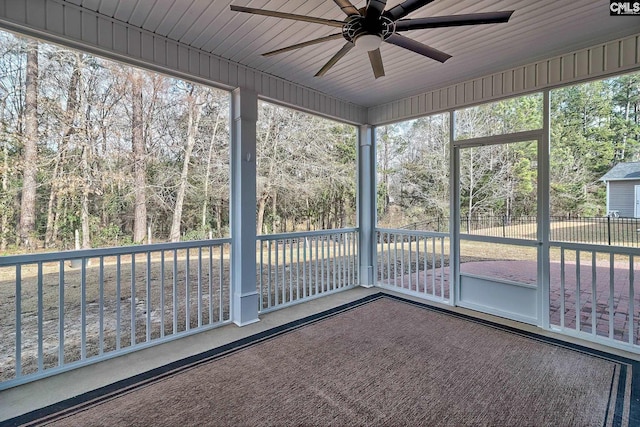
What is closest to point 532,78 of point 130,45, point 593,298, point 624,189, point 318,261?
point 624,189

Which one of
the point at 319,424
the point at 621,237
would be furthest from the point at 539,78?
the point at 319,424

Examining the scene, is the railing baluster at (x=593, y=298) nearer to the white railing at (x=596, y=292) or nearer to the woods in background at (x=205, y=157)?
the white railing at (x=596, y=292)

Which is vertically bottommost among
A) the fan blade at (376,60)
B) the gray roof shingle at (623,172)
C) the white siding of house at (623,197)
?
the white siding of house at (623,197)

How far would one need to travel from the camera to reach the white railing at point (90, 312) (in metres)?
Answer: 2.32

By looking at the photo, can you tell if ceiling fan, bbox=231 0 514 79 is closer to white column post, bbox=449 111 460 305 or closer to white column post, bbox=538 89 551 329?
white column post, bbox=538 89 551 329

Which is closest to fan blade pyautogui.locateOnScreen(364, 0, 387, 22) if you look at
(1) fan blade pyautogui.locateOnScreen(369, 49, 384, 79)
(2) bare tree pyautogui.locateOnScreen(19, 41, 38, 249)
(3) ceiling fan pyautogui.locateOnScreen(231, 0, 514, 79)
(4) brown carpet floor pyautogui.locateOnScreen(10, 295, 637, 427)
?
(3) ceiling fan pyautogui.locateOnScreen(231, 0, 514, 79)

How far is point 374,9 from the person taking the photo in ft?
5.37

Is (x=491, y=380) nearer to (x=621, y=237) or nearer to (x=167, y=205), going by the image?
(x=621, y=237)

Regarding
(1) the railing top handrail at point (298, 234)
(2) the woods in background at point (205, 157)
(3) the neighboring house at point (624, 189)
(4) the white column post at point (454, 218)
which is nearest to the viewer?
(3) the neighboring house at point (624, 189)

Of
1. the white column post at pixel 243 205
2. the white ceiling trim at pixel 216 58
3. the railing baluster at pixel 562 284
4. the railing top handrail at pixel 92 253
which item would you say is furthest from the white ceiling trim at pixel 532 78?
the railing top handrail at pixel 92 253

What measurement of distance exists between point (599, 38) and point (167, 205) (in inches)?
267

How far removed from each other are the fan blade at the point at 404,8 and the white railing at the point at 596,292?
9.76 ft

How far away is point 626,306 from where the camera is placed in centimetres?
314

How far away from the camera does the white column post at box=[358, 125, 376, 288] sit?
4855 millimetres
